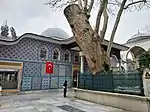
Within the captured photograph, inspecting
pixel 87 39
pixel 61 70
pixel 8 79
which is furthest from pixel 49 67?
pixel 87 39

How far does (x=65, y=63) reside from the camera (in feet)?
50.8

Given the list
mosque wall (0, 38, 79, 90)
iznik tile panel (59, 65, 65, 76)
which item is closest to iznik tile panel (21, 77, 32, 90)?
mosque wall (0, 38, 79, 90)

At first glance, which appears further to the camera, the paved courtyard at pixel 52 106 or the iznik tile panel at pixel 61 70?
the iznik tile panel at pixel 61 70

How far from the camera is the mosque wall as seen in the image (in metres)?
12.5

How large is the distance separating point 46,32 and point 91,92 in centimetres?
1433

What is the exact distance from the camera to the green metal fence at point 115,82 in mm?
6097

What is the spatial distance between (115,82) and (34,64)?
330 inches

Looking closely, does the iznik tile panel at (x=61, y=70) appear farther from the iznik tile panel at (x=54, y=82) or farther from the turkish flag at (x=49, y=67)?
the turkish flag at (x=49, y=67)

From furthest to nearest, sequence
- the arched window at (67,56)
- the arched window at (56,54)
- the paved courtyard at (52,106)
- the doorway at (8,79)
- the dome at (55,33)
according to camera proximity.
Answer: the dome at (55,33) → the arched window at (67,56) → the arched window at (56,54) → the doorway at (8,79) → the paved courtyard at (52,106)

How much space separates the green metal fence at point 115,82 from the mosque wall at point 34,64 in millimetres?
5454

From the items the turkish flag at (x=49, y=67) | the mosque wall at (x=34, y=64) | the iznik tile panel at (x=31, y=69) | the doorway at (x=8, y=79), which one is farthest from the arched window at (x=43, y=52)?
the doorway at (x=8, y=79)

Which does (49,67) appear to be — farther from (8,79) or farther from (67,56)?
(8,79)

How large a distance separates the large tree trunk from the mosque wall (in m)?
6.14

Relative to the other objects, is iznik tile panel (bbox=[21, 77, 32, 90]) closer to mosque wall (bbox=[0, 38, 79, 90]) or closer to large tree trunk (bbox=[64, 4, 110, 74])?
mosque wall (bbox=[0, 38, 79, 90])
